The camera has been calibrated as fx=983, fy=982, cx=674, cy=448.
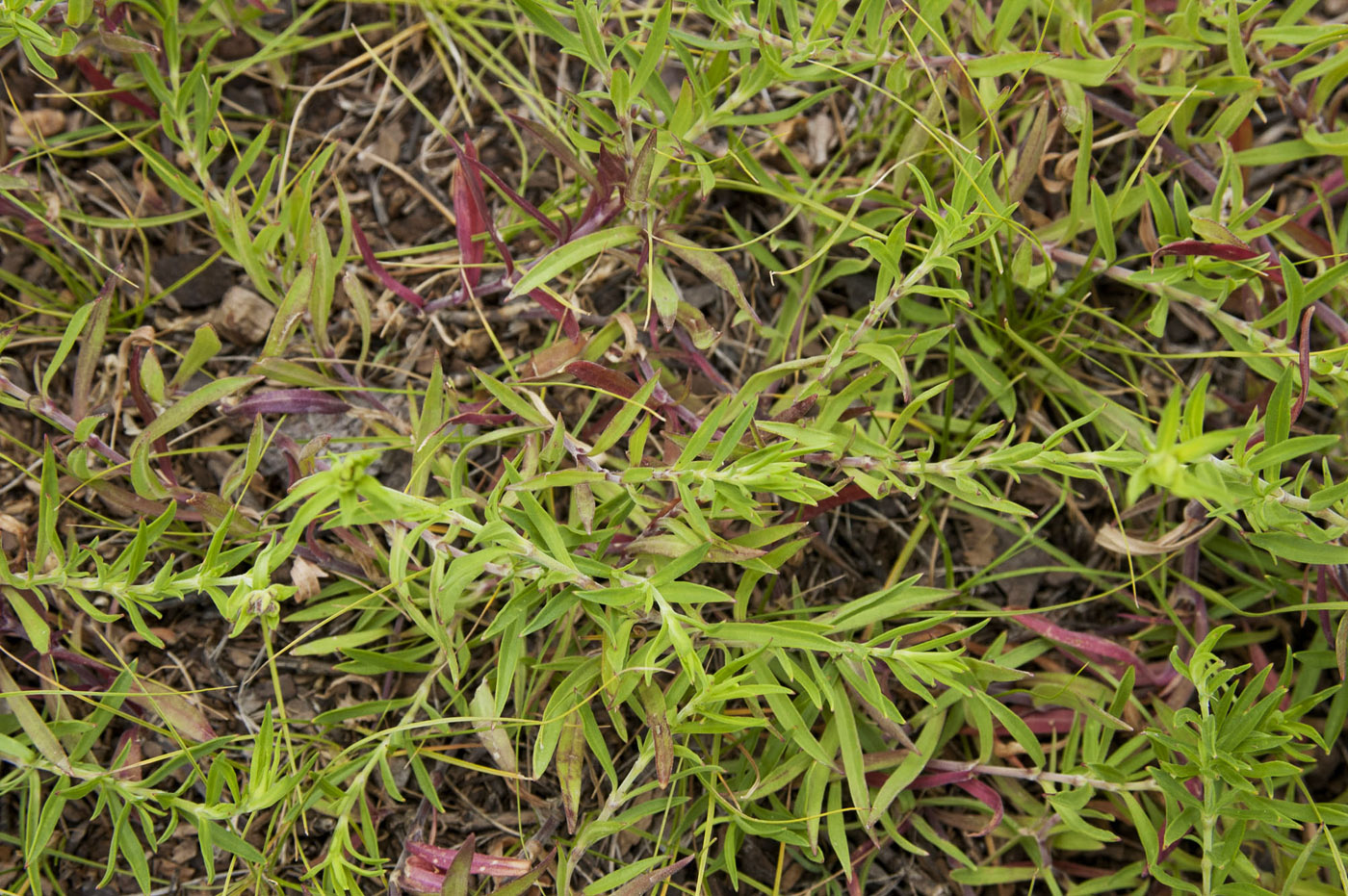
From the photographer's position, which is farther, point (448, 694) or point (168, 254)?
point (168, 254)

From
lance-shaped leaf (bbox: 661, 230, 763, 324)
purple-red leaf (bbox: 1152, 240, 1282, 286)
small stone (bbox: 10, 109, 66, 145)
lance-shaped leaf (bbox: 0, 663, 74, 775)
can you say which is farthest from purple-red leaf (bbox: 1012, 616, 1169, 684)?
small stone (bbox: 10, 109, 66, 145)

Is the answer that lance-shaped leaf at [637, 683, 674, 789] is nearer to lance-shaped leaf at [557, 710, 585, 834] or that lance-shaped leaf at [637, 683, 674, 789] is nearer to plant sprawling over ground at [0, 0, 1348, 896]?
plant sprawling over ground at [0, 0, 1348, 896]

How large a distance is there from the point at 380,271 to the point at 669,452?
881 mm

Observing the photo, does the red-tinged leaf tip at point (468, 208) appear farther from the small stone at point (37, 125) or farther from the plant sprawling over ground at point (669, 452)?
the small stone at point (37, 125)

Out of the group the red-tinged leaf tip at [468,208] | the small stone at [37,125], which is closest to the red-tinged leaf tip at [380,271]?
the red-tinged leaf tip at [468,208]

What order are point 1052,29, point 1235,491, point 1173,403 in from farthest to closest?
point 1052,29
point 1235,491
point 1173,403

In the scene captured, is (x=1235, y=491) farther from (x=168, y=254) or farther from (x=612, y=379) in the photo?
(x=168, y=254)

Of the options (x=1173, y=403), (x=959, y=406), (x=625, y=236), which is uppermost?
(x=1173, y=403)

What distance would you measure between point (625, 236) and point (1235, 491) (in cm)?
137

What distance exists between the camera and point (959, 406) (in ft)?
8.73

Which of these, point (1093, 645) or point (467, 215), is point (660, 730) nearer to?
point (1093, 645)

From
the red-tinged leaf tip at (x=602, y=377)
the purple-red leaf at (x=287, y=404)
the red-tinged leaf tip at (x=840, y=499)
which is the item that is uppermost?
the red-tinged leaf tip at (x=602, y=377)

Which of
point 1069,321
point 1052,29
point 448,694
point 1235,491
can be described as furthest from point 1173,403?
point 448,694

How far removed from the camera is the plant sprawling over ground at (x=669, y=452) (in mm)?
2025
